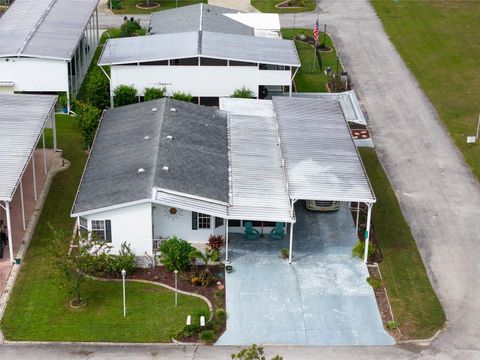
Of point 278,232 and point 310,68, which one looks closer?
point 278,232

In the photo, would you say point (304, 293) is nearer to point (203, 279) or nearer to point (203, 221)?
point (203, 279)

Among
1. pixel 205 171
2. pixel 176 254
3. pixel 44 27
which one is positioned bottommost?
pixel 176 254

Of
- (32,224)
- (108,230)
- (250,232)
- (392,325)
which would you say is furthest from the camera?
(32,224)

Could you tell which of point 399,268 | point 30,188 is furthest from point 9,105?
point 399,268

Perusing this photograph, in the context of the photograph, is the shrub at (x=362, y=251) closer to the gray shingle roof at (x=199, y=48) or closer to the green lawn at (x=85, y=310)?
the green lawn at (x=85, y=310)

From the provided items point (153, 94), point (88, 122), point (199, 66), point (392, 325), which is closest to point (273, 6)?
point (199, 66)

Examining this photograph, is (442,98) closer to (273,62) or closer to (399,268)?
(273,62)

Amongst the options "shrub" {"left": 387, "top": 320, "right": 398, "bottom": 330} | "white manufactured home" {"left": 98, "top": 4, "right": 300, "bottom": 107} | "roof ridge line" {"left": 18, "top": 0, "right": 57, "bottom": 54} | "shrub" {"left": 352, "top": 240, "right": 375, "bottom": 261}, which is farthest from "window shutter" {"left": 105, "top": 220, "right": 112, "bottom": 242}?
"roof ridge line" {"left": 18, "top": 0, "right": 57, "bottom": 54}
